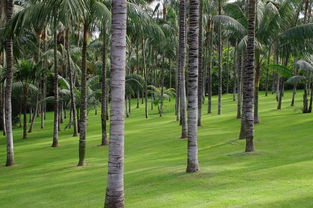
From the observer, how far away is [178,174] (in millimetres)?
13211

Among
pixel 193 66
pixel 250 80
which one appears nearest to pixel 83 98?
pixel 193 66

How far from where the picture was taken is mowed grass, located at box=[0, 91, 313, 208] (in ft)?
32.5

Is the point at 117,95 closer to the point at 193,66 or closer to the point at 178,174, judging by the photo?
the point at 193,66

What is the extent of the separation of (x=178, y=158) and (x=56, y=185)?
17.9 feet

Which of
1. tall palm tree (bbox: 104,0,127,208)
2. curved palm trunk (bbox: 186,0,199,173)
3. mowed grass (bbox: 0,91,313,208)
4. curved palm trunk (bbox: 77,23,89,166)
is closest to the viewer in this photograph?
tall palm tree (bbox: 104,0,127,208)

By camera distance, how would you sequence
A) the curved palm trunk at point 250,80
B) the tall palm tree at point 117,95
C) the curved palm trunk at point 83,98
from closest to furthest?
the tall palm tree at point 117,95 < the curved palm trunk at point 250,80 < the curved palm trunk at point 83,98

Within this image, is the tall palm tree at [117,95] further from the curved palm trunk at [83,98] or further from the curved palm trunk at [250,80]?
the curved palm trunk at [83,98]

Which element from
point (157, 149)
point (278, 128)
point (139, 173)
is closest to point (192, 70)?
point (139, 173)

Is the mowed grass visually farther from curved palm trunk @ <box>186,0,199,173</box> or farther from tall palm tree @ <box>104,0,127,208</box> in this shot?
tall palm tree @ <box>104,0,127,208</box>

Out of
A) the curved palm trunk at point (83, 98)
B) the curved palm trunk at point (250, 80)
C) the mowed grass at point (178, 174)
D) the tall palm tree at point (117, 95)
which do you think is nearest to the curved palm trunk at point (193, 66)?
the mowed grass at point (178, 174)

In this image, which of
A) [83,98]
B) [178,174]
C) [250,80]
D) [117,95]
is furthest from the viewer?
[83,98]

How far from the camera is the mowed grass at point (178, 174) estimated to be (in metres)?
9.90

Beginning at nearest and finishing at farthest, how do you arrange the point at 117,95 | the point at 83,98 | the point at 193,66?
the point at 117,95, the point at 193,66, the point at 83,98

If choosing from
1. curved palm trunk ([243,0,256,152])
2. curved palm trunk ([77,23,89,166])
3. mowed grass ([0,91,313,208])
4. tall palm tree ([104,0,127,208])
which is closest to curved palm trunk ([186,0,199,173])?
mowed grass ([0,91,313,208])
